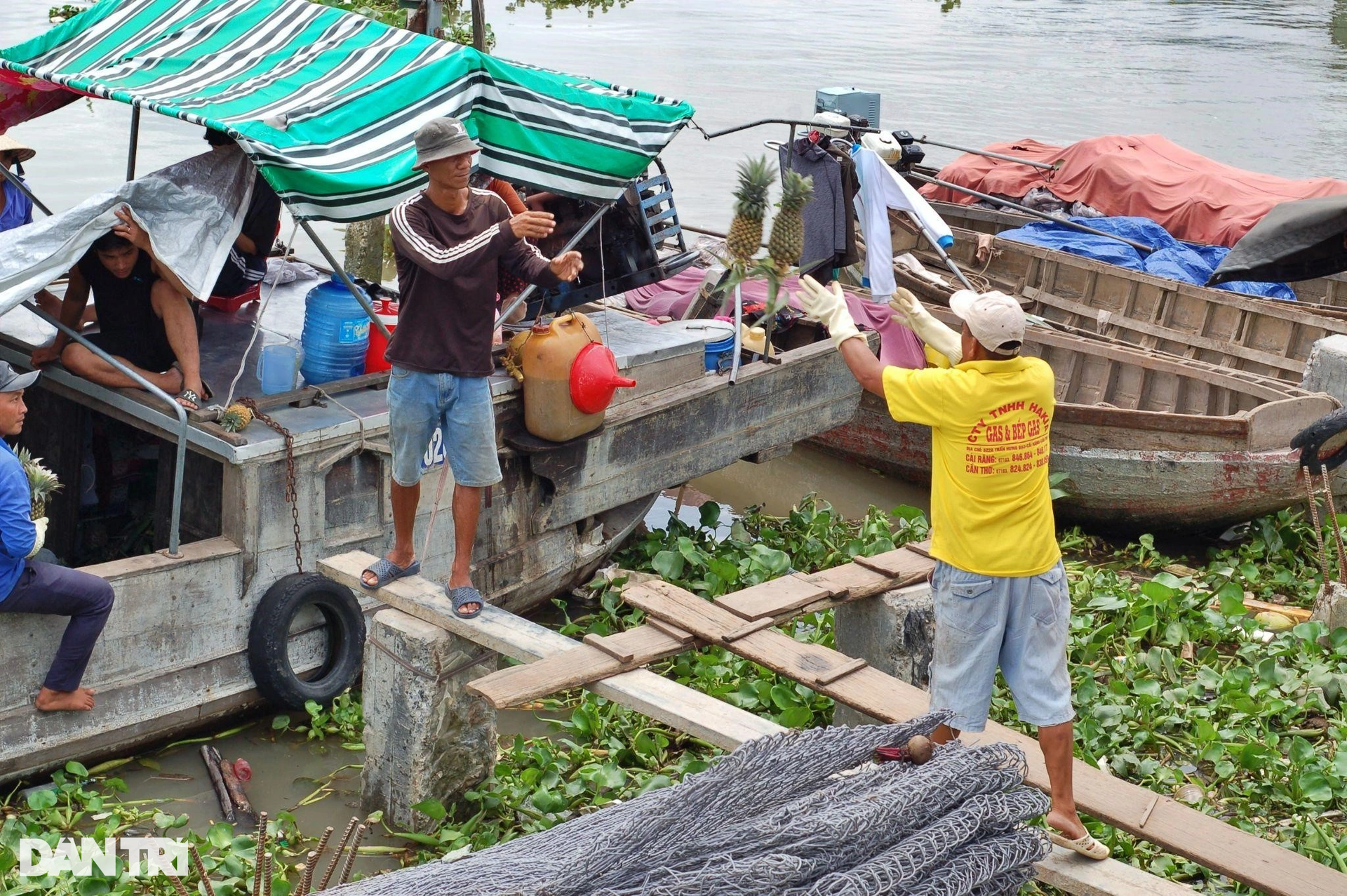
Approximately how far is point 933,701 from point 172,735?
3666 mm

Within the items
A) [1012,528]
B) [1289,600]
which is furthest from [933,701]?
[1289,600]

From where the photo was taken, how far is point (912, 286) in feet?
38.0

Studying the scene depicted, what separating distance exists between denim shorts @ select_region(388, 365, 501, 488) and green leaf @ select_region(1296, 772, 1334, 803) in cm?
345

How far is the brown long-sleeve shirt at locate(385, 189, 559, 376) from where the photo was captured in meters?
5.24

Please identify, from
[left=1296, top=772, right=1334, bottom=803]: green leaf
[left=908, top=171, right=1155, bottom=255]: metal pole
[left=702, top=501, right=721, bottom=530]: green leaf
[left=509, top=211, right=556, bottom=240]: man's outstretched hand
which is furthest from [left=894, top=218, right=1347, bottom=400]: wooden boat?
[left=509, top=211, right=556, bottom=240]: man's outstretched hand

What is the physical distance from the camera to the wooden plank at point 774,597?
5.33m

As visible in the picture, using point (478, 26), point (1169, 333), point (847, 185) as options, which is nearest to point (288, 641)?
point (847, 185)

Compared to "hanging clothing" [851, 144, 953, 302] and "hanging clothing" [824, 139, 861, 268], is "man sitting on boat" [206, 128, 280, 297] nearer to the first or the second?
"hanging clothing" [824, 139, 861, 268]

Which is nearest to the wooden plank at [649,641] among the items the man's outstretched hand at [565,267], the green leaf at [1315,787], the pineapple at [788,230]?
the man's outstretched hand at [565,267]

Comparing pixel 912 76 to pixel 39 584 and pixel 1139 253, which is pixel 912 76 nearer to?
pixel 1139 253

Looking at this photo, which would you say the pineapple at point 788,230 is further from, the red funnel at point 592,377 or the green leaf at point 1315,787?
the green leaf at point 1315,787

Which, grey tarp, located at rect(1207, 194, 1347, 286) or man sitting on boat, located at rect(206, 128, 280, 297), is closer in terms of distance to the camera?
grey tarp, located at rect(1207, 194, 1347, 286)

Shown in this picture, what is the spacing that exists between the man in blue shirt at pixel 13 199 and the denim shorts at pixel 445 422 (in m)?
2.84

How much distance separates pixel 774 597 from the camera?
5.46 meters
